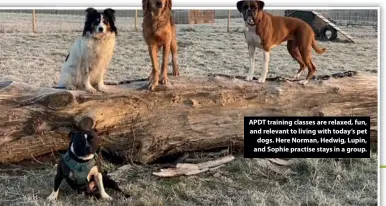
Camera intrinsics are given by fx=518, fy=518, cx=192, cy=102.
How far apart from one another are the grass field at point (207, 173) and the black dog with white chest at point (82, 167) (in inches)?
3.5

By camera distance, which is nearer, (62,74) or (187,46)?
(62,74)

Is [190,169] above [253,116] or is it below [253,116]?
below

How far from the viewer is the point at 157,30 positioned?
403 centimetres

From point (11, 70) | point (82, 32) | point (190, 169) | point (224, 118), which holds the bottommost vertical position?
point (190, 169)

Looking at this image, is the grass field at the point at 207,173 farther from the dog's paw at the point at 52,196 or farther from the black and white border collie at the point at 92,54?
the black and white border collie at the point at 92,54

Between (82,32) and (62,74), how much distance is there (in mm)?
409

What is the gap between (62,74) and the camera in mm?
4273

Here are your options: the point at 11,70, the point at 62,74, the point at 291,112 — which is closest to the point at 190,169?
the point at 291,112

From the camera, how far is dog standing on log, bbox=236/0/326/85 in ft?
13.6

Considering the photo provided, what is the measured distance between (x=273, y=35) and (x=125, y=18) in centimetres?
124

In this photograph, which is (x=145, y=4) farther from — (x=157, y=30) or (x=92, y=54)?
(x=92, y=54)

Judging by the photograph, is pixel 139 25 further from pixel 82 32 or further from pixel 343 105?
pixel 343 105

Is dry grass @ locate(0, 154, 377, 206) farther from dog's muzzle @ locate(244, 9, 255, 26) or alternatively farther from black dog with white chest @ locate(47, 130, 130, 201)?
dog's muzzle @ locate(244, 9, 255, 26)

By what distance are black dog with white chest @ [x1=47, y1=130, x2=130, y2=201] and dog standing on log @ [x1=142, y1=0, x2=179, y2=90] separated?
80cm
